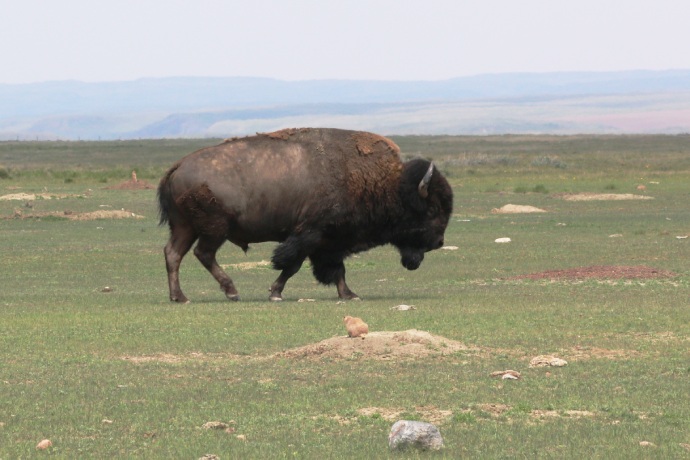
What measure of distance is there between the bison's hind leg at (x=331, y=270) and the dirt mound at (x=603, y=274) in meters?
4.13

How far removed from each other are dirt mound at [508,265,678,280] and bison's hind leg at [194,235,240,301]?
564 centimetres

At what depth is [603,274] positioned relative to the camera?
22750mm

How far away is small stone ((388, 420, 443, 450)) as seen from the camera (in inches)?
347

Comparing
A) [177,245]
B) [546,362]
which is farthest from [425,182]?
[546,362]

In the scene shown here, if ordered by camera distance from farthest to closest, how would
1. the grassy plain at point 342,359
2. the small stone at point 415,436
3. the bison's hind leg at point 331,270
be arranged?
the bison's hind leg at point 331,270 < the grassy plain at point 342,359 < the small stone at point 415,436

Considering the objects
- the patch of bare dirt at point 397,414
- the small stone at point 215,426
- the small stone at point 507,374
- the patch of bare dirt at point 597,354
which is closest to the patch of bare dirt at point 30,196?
the patch of bare dirt at point 597,354

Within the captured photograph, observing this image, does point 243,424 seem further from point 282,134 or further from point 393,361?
point 282,134

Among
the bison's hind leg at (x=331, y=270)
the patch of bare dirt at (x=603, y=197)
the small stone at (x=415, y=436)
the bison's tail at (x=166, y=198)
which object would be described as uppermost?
the bison's tail at (x=166, y=198)

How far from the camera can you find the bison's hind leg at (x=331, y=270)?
792 inches

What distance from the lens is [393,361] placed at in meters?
13.0

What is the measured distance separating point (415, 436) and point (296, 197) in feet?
36.8

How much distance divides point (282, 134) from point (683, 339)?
781cm

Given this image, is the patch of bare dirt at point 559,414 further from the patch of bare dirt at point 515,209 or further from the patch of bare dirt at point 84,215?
the patch of bare dirt at point 515,209

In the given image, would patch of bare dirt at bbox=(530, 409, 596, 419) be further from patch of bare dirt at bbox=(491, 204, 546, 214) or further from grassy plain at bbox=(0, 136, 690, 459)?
patch of bare dirt at bbox=(491, 204, 546, 214)
